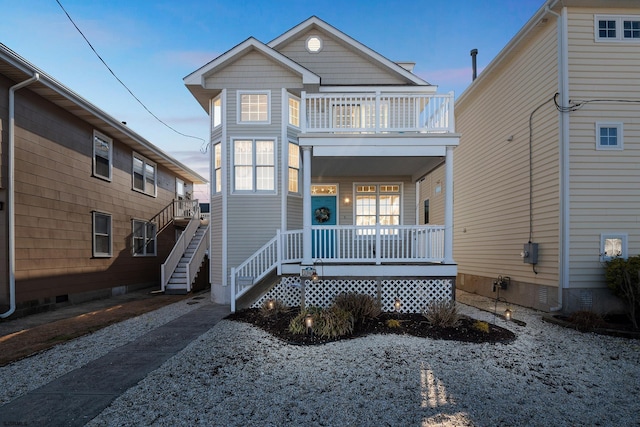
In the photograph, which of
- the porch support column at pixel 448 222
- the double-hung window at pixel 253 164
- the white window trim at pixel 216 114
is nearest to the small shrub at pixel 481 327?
the porch support column at pixel 448 222

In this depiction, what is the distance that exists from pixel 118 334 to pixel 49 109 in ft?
23.1

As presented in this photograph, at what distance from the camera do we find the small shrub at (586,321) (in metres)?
6.63

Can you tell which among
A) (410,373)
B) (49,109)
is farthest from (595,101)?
(49,109)

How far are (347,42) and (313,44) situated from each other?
1162mm

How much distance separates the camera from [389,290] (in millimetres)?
8062

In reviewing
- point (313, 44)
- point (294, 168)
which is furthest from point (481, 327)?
point (313, 44)

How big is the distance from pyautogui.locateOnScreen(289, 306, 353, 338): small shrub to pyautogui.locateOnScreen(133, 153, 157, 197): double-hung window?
11.2 meters

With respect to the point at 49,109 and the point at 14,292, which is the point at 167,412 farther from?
the point at 49,109

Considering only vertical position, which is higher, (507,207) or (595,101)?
(595,101)

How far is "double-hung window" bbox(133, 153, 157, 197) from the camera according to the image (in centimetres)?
1458

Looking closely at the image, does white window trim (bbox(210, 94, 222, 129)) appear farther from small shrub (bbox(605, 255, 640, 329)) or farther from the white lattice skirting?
small shrub (bbox(605, 255, 640, 329))

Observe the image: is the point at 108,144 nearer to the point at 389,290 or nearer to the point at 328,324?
the point at 328,324

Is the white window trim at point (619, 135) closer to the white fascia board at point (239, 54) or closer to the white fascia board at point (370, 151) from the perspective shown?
the white fascia board at point (370, 151)

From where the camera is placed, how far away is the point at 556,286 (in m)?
8.03
